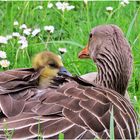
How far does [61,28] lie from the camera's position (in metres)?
7.65

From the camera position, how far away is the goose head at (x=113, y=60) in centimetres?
576

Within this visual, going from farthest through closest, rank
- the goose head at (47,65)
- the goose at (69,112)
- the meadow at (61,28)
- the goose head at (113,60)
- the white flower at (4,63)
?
the meadow at (61,28) < the white flower at (4,63) < the goose head at (113,60) < the goose head at (47,65) < the goose at (69,112)

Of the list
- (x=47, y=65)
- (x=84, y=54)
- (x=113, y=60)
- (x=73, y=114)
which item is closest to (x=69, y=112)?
(x=73, y=114)

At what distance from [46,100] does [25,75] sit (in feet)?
1.51

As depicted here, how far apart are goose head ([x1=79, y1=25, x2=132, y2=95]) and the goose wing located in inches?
22.3

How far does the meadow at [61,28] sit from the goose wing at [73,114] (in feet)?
3.72

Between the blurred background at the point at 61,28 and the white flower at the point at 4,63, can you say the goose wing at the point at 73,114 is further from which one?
the white flower at the point at 4,63

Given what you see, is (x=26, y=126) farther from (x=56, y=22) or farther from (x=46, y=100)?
(x=56, y=22)

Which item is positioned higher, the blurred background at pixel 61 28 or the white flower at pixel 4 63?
the blurred background at pixel 61 28

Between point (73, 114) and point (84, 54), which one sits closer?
point (73, 114)

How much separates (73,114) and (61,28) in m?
2.90

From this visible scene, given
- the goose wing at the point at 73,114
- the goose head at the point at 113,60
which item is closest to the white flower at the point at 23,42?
the goose head at the point at 113,60

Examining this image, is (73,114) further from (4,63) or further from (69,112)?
(4,63)

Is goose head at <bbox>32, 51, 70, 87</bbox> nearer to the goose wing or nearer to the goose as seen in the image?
the goose
